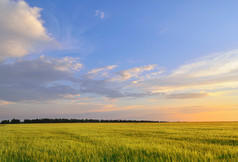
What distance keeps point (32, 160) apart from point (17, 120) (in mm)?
96326

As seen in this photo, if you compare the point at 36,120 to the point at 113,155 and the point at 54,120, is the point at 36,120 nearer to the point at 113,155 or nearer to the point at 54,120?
the point at 54,120

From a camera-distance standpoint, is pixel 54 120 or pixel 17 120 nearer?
pixel 17 120

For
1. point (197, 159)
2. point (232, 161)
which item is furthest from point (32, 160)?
point (232, 161)

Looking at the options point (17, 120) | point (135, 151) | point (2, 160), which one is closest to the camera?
point (2, 160)

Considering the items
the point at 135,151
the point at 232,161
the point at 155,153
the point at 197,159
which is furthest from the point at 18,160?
the point at 232,161

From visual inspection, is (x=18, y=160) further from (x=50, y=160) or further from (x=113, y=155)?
(x=113, y=155)

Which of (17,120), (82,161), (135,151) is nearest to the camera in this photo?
(82,161)

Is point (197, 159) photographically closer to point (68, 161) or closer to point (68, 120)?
point (68, 161)

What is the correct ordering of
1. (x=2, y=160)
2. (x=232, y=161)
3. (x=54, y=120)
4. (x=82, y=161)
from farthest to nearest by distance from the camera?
(x=54, y=120), (x=2, y=160), (x=82, y=161), (x=232, y=161)

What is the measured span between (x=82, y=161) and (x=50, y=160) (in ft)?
3.75

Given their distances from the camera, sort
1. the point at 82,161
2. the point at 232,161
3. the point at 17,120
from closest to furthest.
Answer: the point at 232,161, the point at 82,161, the point at 17,120

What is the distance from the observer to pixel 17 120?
287 feet

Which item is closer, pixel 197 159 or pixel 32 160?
pixel 197 159

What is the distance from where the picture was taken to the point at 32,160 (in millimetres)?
5828
